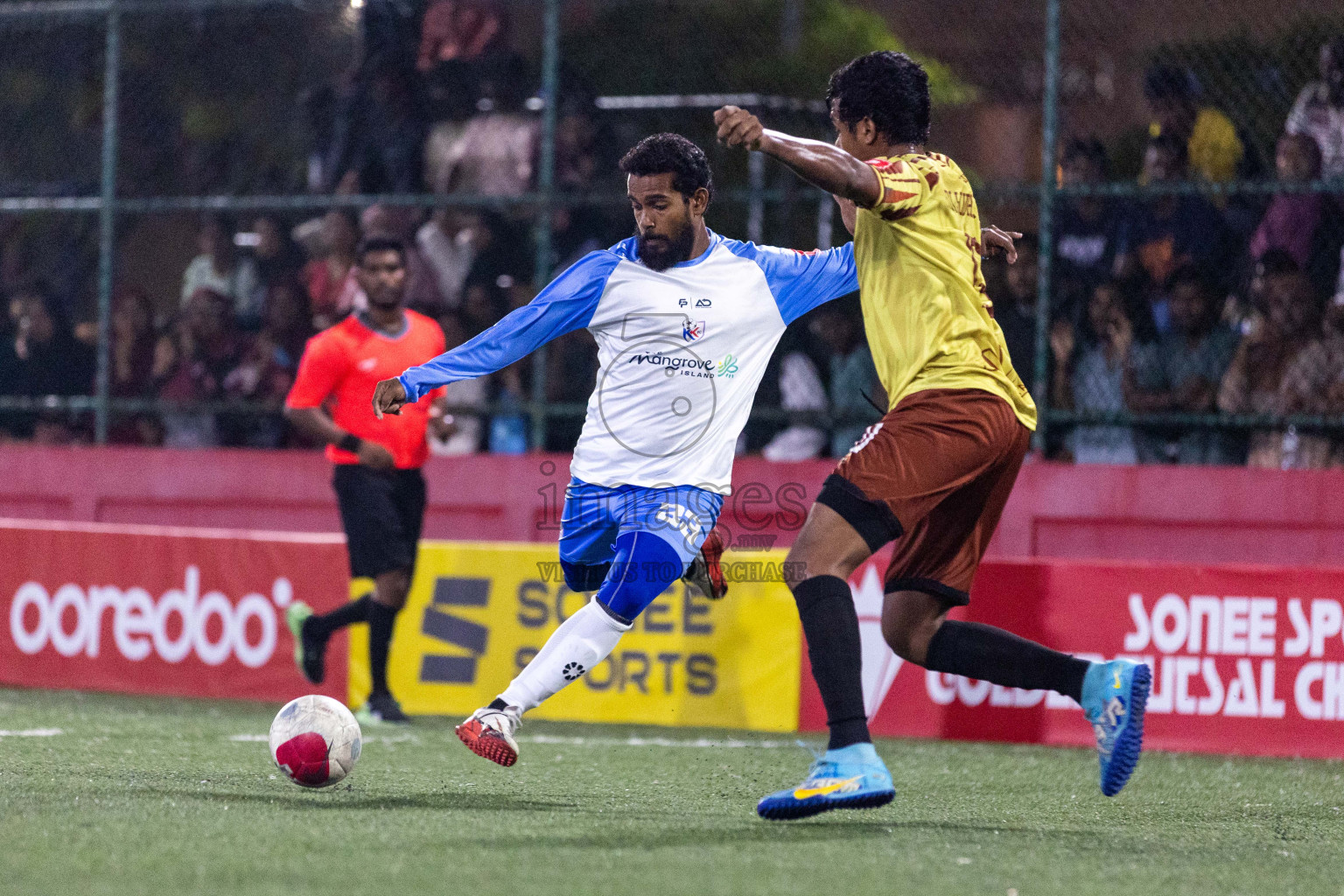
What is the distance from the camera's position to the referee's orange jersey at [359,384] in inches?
344

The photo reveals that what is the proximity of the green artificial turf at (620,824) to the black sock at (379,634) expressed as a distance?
914 millimetres

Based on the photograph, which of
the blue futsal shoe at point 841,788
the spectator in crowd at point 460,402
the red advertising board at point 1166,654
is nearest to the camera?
the blue futsal shoe at point 841,788

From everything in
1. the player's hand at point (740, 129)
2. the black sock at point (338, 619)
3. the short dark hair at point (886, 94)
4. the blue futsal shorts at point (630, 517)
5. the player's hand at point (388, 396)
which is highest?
the short dark hair at point (886, 94)

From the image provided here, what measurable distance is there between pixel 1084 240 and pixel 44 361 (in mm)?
7090

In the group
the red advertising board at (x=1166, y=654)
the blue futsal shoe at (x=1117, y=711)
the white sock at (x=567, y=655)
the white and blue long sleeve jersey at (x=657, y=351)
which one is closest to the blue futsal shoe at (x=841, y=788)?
the blue futsal shoe at (x=1117, y=711)

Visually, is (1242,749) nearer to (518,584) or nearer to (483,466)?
(518,584)

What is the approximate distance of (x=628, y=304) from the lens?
6.01 metres

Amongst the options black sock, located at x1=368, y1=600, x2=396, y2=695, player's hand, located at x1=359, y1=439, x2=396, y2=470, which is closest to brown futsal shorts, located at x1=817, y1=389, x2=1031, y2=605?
player's hand, located at x1=359, y1=439, x2=396, y2=470

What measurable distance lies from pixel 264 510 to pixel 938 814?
6.68 meters

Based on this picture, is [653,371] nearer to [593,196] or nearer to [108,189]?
[593,196]

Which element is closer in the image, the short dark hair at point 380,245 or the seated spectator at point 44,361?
the short dark hair at point 380,245

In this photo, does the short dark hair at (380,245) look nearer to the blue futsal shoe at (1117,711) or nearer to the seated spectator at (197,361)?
the seated spectator at (197,361)

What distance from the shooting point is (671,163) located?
5832 mm

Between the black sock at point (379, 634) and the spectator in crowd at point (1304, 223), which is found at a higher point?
the spectator in crowd at point (1304, 223)
